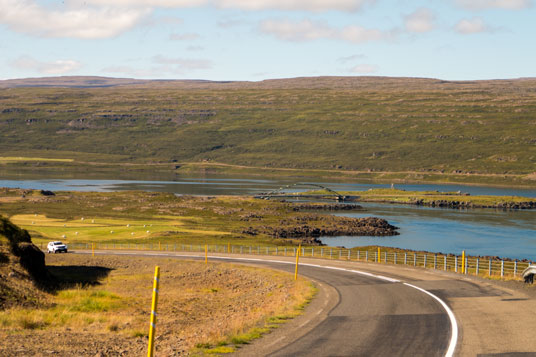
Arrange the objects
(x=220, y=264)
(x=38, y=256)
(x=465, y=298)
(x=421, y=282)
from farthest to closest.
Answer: (x=220, y=264) → (x=38, y=256) → (x=421, y=282) → (x=465, y=298)

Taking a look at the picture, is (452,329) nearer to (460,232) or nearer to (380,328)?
(380,328)

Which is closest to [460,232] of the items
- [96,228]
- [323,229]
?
[323,229]

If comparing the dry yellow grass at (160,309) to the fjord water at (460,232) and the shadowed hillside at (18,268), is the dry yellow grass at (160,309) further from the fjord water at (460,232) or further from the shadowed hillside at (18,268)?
the fjord water at (460,232)

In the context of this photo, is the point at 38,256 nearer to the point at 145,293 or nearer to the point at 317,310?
the point at 145,293

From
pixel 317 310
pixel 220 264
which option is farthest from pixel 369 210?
pixel 317 310

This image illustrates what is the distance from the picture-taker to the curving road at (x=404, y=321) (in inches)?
604

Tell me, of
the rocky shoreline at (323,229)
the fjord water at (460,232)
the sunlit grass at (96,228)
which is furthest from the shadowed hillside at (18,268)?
the fjord water at (460,232)

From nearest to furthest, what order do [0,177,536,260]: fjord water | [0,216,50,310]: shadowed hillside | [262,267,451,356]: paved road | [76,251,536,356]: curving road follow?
1. [262,267,451,356]: paved road
2. [76,251,536,356]: curving road
3. [0,216,50,310]: shadowed hillside
4. [0,177,536,260]: fjord water

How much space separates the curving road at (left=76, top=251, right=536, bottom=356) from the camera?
50.3 feet

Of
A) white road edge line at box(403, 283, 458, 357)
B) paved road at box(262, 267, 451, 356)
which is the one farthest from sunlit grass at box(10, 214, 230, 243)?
white road edge line at box(403, 283, 458, 357)

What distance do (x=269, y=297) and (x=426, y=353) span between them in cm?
1573

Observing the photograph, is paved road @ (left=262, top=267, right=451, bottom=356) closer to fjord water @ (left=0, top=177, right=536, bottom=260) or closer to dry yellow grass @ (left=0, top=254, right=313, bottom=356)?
dry yellow grass @ (left=0, top=254, right=313, bottom=356)

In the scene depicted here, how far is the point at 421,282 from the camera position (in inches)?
1216

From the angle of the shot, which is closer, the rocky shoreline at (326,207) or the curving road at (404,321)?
the curving road at (404,321)
